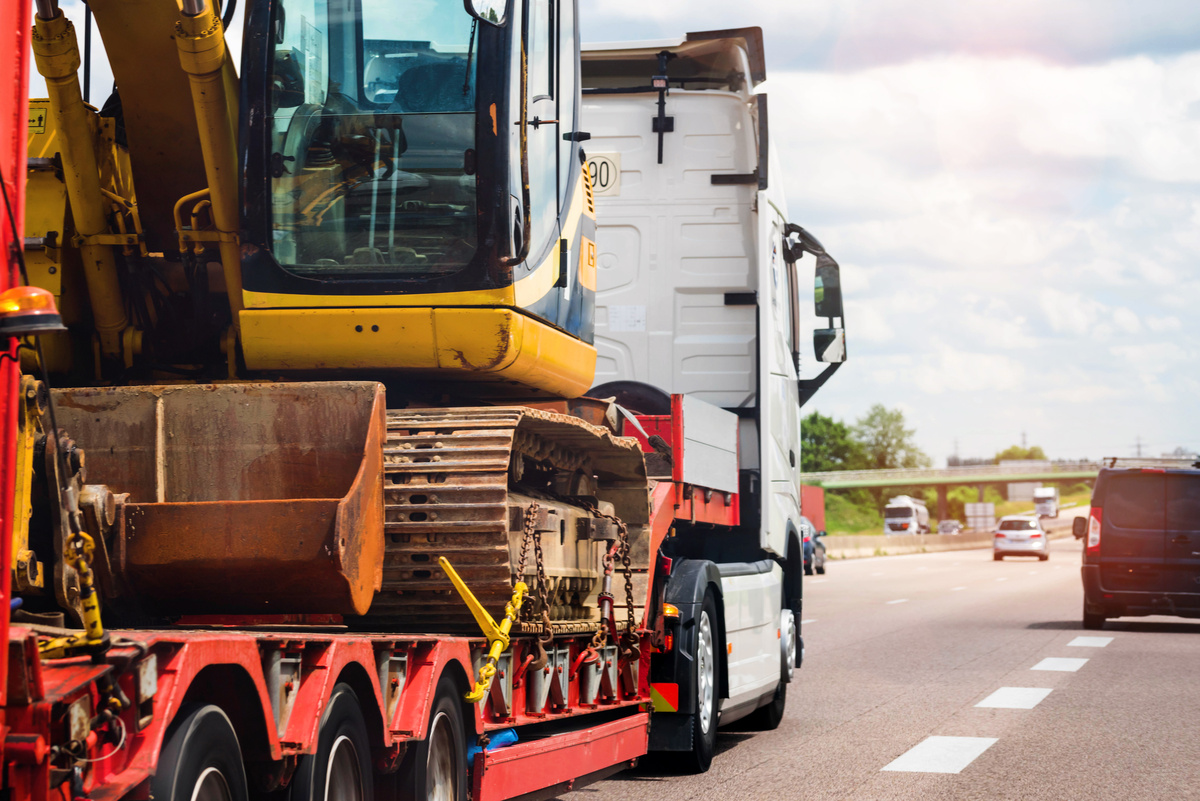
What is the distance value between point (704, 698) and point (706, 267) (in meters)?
3.38

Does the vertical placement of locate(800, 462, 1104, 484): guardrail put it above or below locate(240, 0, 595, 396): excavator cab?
above

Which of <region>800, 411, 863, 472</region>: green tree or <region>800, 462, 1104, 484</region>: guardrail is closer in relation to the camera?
<region>800, 462, 1104, 484</region>: guardrail

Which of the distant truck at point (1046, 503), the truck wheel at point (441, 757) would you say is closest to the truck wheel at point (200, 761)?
the truck wheel at point (441, 757)

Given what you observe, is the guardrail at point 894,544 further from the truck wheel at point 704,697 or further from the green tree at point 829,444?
the green tree at point 829,444

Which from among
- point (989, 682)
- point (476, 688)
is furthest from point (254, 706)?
point (989, 682)

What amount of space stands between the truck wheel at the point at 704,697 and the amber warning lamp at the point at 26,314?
5945 mm

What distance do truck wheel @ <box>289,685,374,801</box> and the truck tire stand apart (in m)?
3.97

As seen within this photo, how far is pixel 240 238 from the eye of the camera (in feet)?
20.1

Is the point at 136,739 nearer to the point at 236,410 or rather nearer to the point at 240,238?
the point at 236,410

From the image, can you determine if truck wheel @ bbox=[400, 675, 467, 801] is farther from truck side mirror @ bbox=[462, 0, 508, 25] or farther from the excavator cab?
truck side mirror @ bbox=[462, 0, 508, 25]

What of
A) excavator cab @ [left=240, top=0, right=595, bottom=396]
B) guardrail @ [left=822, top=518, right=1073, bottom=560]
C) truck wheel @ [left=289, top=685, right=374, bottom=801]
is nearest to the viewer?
truck wheel @ [left=289, top=685, right=374, bottom=801]

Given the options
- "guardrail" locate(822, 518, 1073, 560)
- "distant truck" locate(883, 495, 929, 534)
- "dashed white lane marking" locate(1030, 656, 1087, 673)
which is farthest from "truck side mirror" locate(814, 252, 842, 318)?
"distant truck" locate(883, 495, 929, 534)

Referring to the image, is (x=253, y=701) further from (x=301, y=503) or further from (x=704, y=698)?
(x=704, y=698)

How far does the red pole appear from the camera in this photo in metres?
2.89
